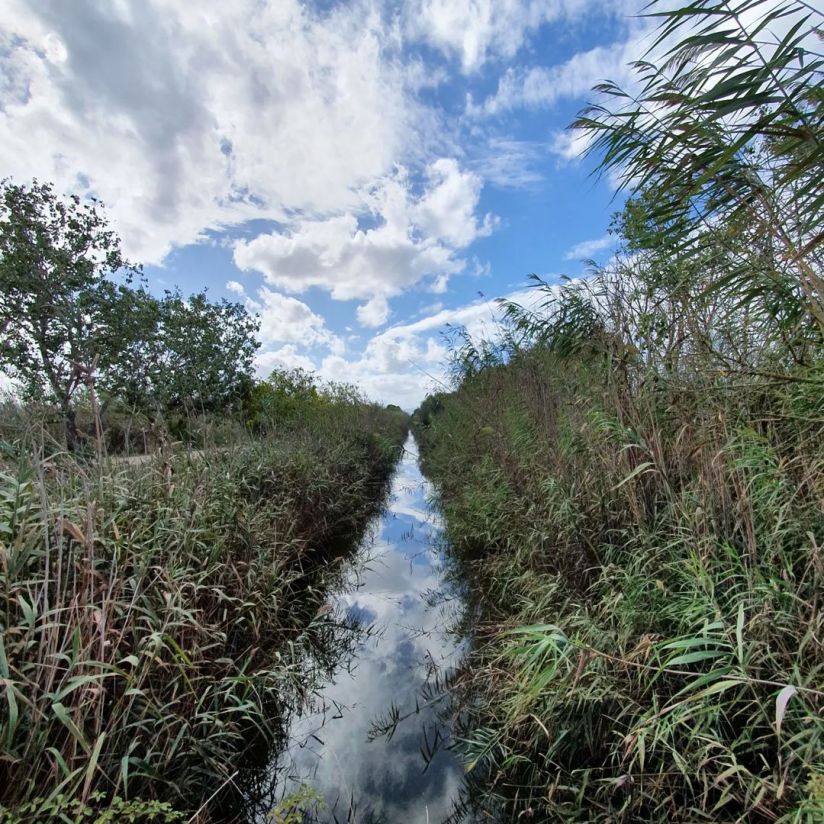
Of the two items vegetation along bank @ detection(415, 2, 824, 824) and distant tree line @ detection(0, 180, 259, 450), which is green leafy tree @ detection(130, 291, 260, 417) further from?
vegetation along bank @ detection(415, 2, 824, 824)

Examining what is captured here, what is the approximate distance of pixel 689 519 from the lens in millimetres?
2420

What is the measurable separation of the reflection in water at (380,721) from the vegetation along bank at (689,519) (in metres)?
0.29

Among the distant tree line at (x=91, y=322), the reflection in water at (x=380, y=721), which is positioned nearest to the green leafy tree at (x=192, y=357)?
→ the distant tree line at (x=91, y=322)

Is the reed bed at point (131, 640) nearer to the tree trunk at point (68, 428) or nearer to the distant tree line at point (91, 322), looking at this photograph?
the tree trunk at point (68, 428)

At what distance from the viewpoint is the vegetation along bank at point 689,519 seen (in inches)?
72.2

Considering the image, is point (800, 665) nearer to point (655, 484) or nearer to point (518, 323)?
point (655, 484)

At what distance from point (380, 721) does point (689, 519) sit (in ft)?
8.09

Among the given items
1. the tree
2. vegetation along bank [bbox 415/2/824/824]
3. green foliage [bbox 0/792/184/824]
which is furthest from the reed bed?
the tree

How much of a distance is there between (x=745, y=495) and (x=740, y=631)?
2.44 ft

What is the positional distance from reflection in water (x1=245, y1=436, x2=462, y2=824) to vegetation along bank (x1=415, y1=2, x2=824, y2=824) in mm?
286

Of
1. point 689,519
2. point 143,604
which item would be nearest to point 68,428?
point 143,604

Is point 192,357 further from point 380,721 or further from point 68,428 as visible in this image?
point 380,721

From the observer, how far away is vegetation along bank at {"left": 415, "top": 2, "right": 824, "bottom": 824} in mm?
1833

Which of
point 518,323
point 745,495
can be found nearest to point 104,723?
point 745,495
